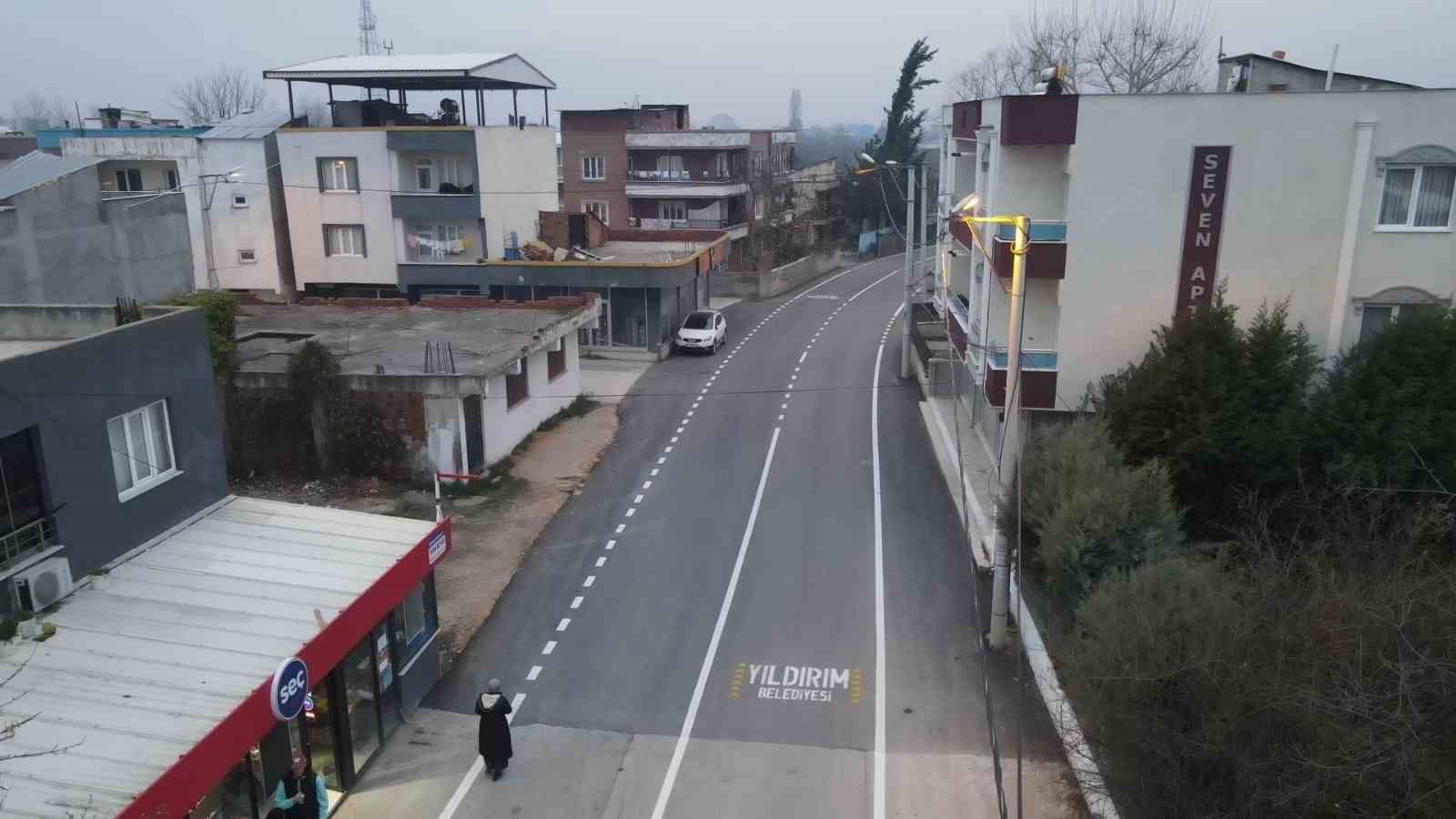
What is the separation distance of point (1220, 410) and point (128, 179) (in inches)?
1446

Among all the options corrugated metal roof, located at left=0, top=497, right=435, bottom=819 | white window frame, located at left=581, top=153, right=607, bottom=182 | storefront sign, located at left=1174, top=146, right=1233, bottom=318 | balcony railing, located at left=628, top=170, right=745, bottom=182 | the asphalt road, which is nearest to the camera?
corrugated metal roof, located at left=0, top=497, right=435, bottom=819

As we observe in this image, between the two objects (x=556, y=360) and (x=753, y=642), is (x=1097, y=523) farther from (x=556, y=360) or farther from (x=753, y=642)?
(x=556, y=360)

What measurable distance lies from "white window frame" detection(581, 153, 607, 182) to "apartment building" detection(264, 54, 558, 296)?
15.6m

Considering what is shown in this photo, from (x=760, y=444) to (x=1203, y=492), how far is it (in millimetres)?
11435

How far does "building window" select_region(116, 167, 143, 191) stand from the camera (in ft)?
121

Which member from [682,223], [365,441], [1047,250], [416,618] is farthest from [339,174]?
[416,618]

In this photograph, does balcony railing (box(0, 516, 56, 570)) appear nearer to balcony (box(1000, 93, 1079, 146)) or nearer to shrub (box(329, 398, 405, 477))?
shrub (box(329, 398, 405, 477))

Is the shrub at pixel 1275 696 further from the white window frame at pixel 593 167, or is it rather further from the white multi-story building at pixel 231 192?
the white window frame at pixel 593 167

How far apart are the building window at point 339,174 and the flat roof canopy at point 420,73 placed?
332 centimetres

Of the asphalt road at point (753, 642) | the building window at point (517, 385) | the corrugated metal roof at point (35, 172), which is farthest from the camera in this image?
the building window at point (517, 385)

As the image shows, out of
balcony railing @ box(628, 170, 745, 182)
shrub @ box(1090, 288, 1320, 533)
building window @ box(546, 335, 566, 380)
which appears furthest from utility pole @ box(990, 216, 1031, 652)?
balcony railing @ box(628, 170, 745, 182)

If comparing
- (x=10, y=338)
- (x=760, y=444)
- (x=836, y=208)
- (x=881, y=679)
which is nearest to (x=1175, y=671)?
(x=881, y=679)

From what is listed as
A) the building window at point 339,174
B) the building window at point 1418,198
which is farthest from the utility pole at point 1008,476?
the building window at point 339,174

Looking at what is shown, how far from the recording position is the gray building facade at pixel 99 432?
11.2 metres
